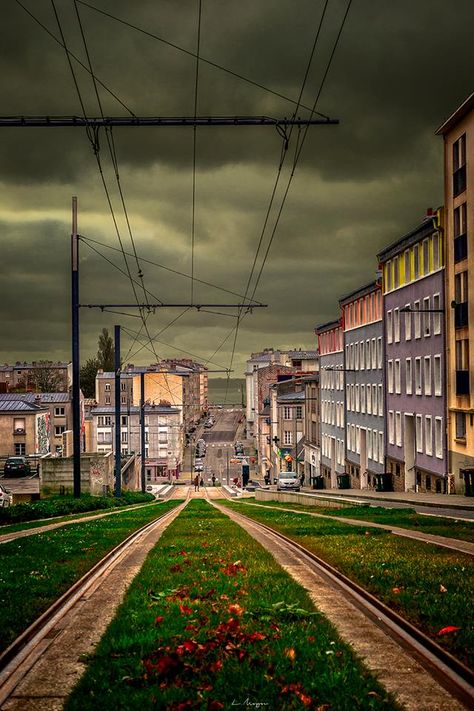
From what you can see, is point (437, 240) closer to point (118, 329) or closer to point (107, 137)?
point (118, 329)

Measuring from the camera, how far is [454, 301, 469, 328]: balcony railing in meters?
40.3

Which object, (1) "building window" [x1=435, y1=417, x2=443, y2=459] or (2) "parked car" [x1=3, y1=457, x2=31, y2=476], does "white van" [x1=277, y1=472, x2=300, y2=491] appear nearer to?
(2) "parked car" [x1=3, y1=457, x2=31, y2=476]

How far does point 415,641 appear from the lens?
8.77m

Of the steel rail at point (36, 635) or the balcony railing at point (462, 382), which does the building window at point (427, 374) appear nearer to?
the balcony railing at point (462, 382)

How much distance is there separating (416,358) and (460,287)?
8929mm

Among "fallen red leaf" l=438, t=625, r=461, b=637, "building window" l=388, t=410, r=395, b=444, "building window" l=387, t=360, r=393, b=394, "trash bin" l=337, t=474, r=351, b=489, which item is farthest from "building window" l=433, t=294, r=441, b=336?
"fallen red leaf" l=438, t=625, r=461, b=637

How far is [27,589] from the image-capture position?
1230 cm

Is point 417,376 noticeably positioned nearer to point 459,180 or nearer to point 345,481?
point 459,180

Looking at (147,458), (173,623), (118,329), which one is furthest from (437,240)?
(147,458)

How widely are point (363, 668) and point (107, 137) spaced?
16116 millimetres

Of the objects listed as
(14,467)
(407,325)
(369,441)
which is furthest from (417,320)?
(14,467)

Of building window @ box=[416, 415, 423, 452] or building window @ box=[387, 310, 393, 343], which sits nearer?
building window @ box=[416, 415, 423, 452]

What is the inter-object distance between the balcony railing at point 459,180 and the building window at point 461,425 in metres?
11.4

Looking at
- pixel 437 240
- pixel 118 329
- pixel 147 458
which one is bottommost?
pixel 147 458
